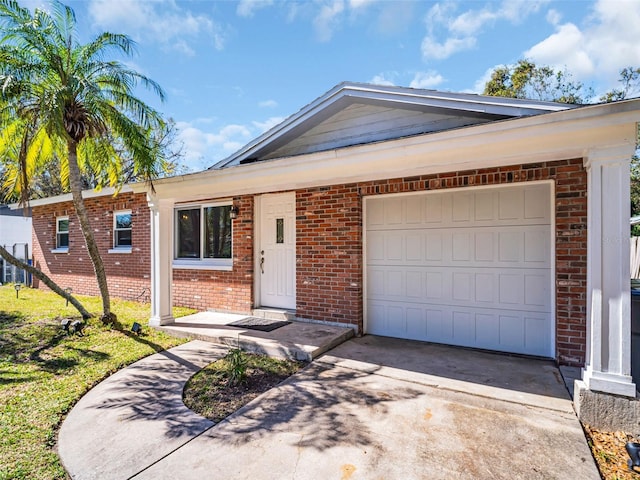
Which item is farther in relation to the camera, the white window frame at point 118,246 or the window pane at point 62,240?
the window pane at point 62,240

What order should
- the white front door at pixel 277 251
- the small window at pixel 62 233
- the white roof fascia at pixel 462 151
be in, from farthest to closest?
1. the small window at pixel 62 233
2. the white front door at pixel 277 251
3. the white roof fascia at pixel 462 151

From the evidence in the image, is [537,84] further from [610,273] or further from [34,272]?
[34,272]

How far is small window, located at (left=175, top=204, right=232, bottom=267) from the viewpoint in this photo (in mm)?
7439

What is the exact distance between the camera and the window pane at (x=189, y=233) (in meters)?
7.97

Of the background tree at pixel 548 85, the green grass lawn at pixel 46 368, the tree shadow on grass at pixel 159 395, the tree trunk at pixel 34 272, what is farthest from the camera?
the background tree at pixel 548 85

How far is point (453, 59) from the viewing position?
9.17 meters

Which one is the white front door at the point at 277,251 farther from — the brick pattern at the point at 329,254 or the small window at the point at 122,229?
the small window at the point at 122,229

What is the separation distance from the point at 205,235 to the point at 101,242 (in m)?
4.22

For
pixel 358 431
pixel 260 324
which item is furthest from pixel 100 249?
pixel 358 431

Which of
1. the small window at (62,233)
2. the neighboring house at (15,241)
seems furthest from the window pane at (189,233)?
the neighboring house at (15,241)

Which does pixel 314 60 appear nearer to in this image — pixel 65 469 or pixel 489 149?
pixel 489 149

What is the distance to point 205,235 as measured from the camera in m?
7.80

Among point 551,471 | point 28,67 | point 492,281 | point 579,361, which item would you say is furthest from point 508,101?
point 28,67

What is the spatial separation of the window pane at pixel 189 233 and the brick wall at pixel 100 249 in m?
1.20
